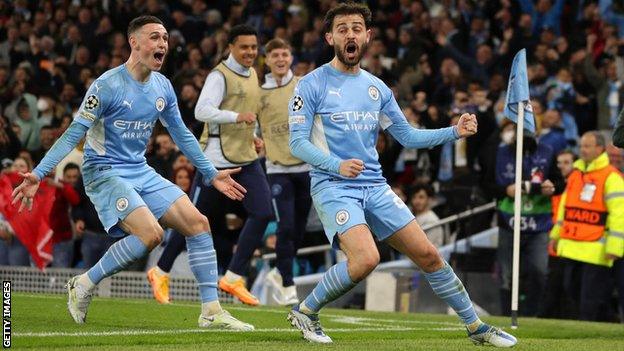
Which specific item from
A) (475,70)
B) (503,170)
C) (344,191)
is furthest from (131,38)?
(475,70)

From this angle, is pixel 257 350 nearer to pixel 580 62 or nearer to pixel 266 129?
pixel 266 129

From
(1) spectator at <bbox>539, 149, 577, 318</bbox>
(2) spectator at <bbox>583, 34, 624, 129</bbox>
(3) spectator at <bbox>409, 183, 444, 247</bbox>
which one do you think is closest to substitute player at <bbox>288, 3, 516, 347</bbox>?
(1) spectator at <bbox>539, 149, 577, 318</bbox>

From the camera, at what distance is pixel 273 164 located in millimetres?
14344

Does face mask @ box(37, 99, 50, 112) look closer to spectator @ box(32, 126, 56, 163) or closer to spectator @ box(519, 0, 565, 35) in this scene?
spectator @ box(32, 126, 56, 163)

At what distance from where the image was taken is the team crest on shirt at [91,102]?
10.3m

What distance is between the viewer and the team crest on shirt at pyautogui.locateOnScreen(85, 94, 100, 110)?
10336 mm

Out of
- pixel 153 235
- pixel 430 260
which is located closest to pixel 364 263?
pixel 430 260

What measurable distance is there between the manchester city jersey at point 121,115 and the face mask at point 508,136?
21.0 ft

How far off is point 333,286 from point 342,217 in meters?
0.47

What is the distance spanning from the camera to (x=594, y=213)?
1515cm

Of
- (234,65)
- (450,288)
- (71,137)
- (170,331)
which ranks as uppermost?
(234,65)

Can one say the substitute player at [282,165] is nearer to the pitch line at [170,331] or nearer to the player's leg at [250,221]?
the player's leg at [250,221]

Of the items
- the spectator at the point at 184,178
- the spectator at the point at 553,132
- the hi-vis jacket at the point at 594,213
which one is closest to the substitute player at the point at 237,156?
the spectator at the point at 184,178

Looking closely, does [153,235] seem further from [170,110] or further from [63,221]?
[63,221]
